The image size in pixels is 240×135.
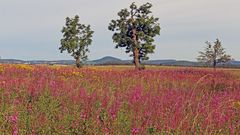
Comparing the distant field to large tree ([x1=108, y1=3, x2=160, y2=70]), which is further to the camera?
large tree ([x1=108, y1=3, x2=160, y2=70])

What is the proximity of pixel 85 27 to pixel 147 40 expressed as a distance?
21.8 meters

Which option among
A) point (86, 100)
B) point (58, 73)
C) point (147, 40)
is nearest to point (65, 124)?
point (86, 100)

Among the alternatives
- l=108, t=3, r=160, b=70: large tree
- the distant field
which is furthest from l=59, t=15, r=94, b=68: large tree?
the distant field

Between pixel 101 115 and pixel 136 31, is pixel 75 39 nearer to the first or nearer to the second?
pixel 136 31

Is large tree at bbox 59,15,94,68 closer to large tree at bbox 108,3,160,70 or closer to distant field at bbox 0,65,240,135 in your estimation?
large tree at bbox 108,3,160,70

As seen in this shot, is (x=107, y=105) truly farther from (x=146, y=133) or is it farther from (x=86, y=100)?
(x=146, y=133)

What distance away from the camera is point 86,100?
26.1ft

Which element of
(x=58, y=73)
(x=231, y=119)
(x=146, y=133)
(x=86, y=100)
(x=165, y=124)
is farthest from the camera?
(x=58, y=73)

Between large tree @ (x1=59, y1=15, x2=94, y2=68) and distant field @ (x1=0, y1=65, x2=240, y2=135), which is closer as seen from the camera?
distant field @ (x1=0, y1=65, x2=240, y2=135)

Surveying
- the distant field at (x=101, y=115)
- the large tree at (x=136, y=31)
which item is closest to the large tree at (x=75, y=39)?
the large tree at (x=136, y=31)

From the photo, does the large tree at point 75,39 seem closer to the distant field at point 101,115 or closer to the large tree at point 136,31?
the large tree at point 136,31

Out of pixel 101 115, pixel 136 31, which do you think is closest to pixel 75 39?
pixel 136 31

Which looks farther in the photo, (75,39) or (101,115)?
(75,39)

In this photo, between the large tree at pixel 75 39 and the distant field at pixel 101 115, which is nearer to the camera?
the distant field at pixel 101 115
